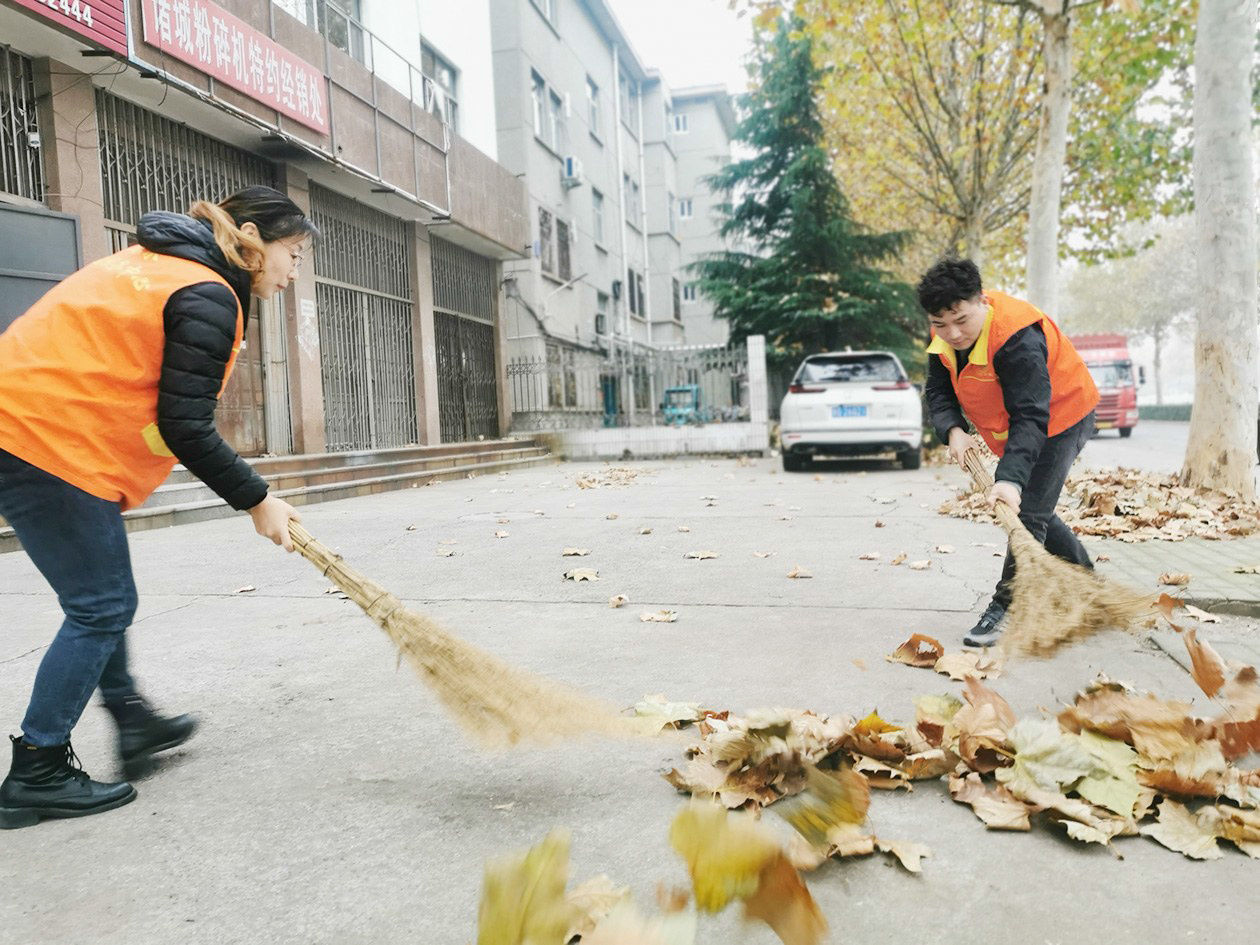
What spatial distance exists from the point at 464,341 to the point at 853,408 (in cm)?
848

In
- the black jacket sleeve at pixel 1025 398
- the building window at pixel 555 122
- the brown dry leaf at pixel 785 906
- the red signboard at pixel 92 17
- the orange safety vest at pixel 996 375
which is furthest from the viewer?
the building window at pixel 555 122

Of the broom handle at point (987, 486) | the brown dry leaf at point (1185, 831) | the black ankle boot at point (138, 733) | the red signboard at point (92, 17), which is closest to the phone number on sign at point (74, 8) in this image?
the red signboard at point (92, 17)

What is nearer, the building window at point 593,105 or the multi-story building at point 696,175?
the building window at point 593,105

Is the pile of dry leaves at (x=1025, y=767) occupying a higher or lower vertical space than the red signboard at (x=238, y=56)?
lower

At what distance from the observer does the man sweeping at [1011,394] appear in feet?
11.3

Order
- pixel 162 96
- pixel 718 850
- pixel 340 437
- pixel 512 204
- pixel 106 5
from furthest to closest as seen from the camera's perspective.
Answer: pixel 512 204, pixel 340 437, pixel 162 96, pixel 106 5, pixel 718 850

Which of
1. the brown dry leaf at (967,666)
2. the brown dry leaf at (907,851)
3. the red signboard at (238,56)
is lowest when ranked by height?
the brown dry leaf at (907,851)

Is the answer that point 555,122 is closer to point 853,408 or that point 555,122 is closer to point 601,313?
point 601,313

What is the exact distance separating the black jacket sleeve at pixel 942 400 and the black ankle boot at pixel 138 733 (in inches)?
127

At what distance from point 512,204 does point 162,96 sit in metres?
9.22

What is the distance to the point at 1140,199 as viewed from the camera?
18422mm

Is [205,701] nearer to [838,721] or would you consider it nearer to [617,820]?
[617,820]

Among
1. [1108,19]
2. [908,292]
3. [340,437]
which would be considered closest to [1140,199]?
[908,292]

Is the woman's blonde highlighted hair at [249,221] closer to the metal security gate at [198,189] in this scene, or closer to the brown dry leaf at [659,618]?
the brown dry leaf at [659,618]
